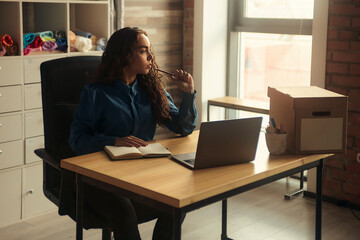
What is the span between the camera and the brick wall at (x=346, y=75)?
135 inches

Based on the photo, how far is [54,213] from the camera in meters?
3.50

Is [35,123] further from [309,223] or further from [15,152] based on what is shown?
[309,223]

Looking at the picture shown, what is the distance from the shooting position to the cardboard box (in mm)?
2248

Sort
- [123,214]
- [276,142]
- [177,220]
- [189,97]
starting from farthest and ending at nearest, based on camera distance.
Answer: [189,97], [276,142], [123,214], [177,220]

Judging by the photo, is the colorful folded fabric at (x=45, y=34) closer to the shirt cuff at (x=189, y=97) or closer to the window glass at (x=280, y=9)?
the shirt cuff at (x=189, y=97)

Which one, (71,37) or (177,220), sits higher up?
(71,37)

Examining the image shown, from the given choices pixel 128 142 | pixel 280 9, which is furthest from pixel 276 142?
pixel 280 9

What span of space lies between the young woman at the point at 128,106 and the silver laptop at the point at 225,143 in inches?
12.5

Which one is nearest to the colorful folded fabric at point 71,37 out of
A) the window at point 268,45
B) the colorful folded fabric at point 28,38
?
the colorful folded fabric at point 28,38

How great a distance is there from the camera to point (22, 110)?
3270 millimetres

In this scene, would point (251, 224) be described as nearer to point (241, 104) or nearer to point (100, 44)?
point (241, 104)

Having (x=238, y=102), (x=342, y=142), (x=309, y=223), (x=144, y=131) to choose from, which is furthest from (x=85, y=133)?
(x=238, y=102)

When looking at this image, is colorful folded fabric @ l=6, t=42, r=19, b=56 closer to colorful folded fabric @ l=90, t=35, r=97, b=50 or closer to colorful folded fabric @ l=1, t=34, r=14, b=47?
colorful folded fabric @ l=1, t=34, r=14, b=47

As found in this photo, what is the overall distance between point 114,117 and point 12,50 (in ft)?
3.68
